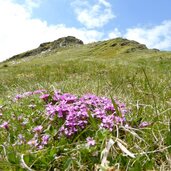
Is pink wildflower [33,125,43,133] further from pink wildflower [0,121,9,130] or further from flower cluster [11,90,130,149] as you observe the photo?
pink wildflower [0,121,9,130]

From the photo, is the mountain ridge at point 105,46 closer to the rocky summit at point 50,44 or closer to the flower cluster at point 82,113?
the rocky summit at point 50,44

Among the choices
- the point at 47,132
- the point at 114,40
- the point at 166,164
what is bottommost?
the point at 166,164

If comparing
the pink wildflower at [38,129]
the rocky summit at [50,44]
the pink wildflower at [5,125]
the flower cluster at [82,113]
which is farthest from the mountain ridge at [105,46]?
the pink wildflower at [38,129]

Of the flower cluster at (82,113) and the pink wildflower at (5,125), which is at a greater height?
the flower cluster at (82,113)

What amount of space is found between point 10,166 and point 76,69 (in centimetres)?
1262

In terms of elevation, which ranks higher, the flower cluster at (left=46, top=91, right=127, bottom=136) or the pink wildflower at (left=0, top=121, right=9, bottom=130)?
the flower cluster at (left=46, top=91, right=127, bottom=136)

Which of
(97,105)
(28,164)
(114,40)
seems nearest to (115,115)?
(97,105)

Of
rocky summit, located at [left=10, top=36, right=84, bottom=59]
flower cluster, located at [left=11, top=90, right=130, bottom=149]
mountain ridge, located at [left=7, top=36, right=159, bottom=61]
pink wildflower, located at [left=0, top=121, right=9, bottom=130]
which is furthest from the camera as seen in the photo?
rocky summit, located at [left=10, top=36, right=84, bottom=59]

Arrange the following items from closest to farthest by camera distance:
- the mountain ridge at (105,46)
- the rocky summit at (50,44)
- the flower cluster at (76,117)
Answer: the flower cluster at (76,117) < the mountain ridge at (105,46) < the rocky summit at (50,44)

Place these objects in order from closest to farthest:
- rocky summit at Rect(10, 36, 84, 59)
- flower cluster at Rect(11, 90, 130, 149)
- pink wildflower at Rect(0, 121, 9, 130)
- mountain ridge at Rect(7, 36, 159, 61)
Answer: flower cluster at Rect(11, 90, 130, 149) → pink wildflower at Rect(0, 121, 9, 130) → mountain ridge at Rect(7, 36, 159, 61) → rocky summit at Rect(10, 36, 84, 59)

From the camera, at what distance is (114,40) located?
3105 inches

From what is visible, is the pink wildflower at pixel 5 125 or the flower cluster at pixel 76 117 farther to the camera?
the pink wildflower at pixel 5 125

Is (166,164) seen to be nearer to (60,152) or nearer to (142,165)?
(142,165)

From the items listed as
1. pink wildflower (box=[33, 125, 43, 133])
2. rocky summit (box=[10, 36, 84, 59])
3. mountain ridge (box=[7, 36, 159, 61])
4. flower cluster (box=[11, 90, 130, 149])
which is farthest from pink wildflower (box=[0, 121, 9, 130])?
rocky summit (box=[10, 36, 84, 59])
